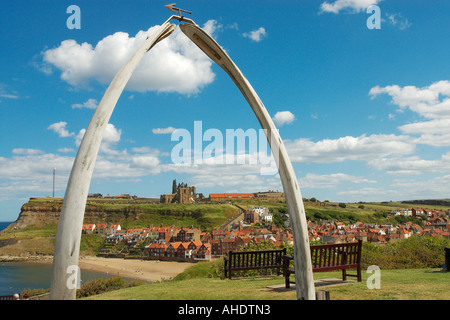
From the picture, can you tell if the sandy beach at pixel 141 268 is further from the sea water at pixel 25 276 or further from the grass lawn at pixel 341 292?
the grass lawn at pixel 341 292

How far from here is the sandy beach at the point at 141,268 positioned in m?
54.3

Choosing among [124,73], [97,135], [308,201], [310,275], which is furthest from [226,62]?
[308,201]

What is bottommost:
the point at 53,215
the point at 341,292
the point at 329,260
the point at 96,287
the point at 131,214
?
the point at 53,215

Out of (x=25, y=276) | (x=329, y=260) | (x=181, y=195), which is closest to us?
(x=329, y=260)

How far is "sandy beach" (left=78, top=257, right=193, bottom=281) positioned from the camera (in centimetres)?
5434

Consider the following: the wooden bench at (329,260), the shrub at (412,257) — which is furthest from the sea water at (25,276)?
the wooden bench at (329,260)

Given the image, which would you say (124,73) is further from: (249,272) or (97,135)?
(249,272)

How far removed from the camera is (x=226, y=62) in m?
5.17

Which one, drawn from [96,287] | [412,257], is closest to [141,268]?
[96,287]

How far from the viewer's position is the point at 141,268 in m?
62.4

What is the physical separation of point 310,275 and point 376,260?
10705 mm

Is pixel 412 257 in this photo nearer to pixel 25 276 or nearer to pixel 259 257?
pixel 259 257

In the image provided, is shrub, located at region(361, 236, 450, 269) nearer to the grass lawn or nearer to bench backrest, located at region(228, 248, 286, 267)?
the grass lawn

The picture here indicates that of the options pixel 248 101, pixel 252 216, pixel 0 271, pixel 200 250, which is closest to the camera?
pixel 248 101
